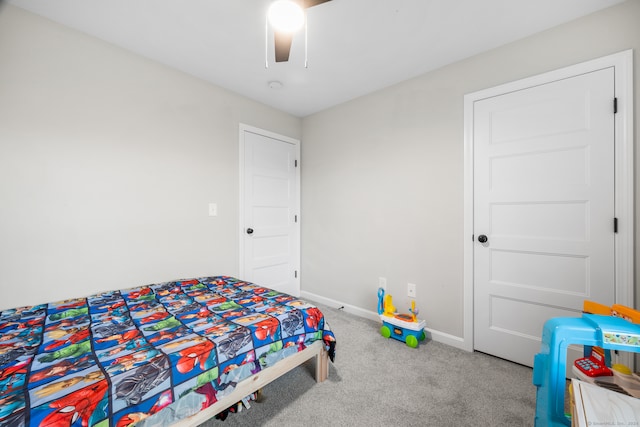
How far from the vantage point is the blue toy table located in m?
0.70

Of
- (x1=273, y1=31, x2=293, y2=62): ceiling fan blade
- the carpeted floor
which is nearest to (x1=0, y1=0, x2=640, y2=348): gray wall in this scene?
the carpeted floor

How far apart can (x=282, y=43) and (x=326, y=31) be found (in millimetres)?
609

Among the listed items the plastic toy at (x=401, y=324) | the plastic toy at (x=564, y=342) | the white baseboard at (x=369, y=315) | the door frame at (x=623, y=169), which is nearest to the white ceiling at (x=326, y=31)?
the door frame at (x=623, y=169)

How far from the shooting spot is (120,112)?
2100mm

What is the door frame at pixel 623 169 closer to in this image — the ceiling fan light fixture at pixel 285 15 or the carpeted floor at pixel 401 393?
the carpeted floor at pixel 401 393

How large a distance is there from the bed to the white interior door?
1.11 m

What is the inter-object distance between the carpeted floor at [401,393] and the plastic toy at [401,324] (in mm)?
105

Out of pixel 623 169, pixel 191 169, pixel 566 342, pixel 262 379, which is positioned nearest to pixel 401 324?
pixel 262 379

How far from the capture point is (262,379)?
4.64 ft

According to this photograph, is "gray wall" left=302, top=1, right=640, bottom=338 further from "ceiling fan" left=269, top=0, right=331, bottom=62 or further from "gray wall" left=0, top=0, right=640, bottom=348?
"ceiling fan" left=269, top=0, right=331, bottom=62

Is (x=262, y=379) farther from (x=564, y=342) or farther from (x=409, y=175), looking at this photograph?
(x=409, y=175)

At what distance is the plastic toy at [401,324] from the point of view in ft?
7.38

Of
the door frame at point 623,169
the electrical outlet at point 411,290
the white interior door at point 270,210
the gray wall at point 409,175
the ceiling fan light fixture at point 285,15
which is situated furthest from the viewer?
the white interior door at point 270,210

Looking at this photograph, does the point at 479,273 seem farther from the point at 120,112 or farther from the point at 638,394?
the point at 120,112
